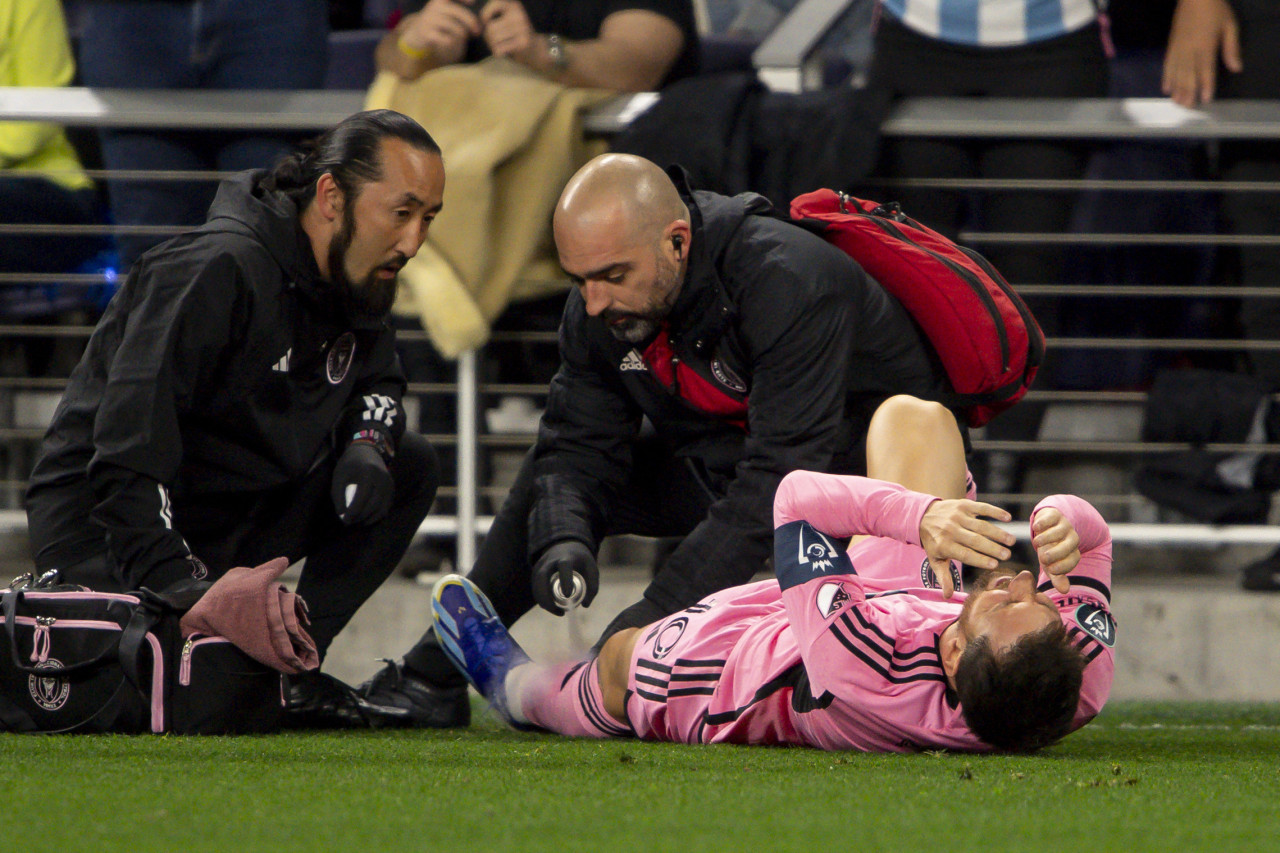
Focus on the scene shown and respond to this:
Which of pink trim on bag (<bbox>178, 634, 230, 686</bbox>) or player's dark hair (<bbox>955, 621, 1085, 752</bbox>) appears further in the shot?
pink trim on bag (<bbox>178, 634, 230, 686</bbox>)

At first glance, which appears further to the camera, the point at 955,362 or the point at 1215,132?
the point at 1215,132

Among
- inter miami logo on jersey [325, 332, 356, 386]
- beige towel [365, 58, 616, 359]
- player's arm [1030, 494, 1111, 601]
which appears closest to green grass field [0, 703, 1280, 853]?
player's arm [1030, 494, 1111, 601]

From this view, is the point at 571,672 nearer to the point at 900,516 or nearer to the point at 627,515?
the point at 627,515

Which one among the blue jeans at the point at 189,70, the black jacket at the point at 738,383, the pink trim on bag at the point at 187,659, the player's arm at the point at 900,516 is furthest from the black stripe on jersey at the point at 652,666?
the blue jeans at the point at 189,70

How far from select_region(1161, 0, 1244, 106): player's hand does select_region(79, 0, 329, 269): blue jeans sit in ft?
6.85

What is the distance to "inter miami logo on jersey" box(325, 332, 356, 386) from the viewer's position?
3.00m

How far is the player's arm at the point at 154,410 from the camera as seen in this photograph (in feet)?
8.54

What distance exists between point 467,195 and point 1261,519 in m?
2.08

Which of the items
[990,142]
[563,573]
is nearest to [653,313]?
[563,573]

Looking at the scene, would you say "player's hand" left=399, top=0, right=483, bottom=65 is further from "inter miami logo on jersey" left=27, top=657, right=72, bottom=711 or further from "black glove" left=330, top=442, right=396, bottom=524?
"inter miami logo on jersey" left=27, top=657, right=72, bottom=711

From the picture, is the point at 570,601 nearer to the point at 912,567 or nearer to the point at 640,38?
the point at 912,567

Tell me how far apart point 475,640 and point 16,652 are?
32.4 inches

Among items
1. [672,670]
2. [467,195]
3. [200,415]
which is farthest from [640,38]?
[672,670]

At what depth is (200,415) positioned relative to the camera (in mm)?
2844
